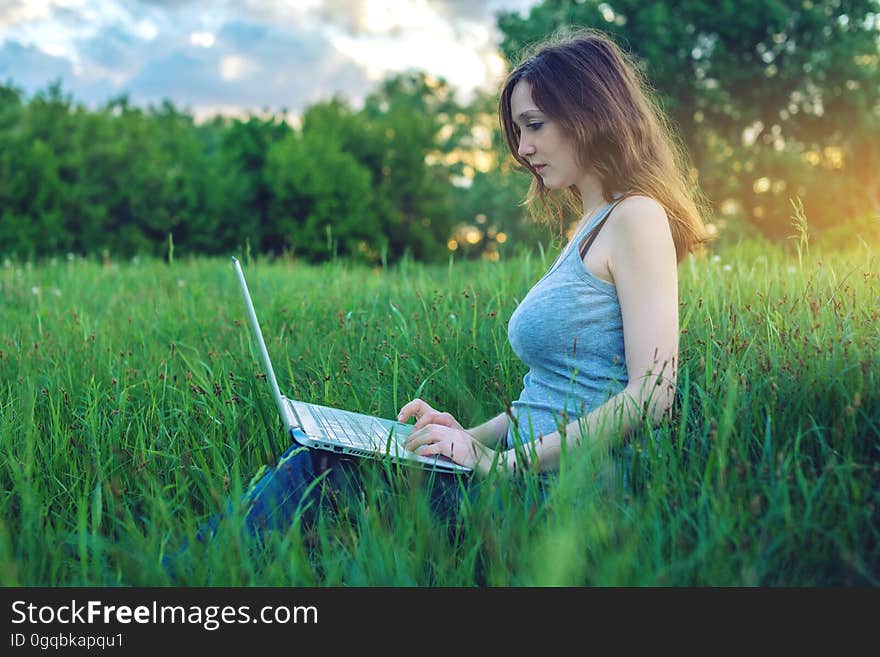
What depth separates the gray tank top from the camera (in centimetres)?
225

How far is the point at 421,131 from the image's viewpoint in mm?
18594

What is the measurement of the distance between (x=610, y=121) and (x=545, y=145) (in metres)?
0.21

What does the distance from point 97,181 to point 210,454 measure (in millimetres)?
14089

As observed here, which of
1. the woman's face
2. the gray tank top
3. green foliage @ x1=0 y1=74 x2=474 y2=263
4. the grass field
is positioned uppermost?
green foliage @ x1=0 y1=74 x2=474 y2=263

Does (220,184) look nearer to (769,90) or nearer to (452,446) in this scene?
(769,90)

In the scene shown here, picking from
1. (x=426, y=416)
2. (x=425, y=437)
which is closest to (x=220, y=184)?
(x=426, y=416)

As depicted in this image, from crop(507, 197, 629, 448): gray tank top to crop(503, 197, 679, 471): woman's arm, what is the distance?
0.30 ft

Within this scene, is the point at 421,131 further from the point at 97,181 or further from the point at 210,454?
the point at 210,454

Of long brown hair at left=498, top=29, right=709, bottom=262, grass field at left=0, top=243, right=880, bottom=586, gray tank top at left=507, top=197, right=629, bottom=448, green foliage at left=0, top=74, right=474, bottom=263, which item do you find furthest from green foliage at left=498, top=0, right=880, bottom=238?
gray tank top at left=507, top=197, right=629, bottom=448

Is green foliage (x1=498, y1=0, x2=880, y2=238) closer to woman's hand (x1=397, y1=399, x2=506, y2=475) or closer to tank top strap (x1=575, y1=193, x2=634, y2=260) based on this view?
tank top strap (x1=575, y1=193, x2=634, y2=260)

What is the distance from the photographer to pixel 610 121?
94.0 inches

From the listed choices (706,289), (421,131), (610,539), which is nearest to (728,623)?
(610,539)

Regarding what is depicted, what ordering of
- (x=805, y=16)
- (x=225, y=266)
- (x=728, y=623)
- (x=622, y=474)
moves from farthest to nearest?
(x=805, y=16) → (x=225, y=266) → (x=622, y=474) → (x=728, y=623)

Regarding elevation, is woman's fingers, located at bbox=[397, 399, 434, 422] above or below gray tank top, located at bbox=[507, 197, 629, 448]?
below
